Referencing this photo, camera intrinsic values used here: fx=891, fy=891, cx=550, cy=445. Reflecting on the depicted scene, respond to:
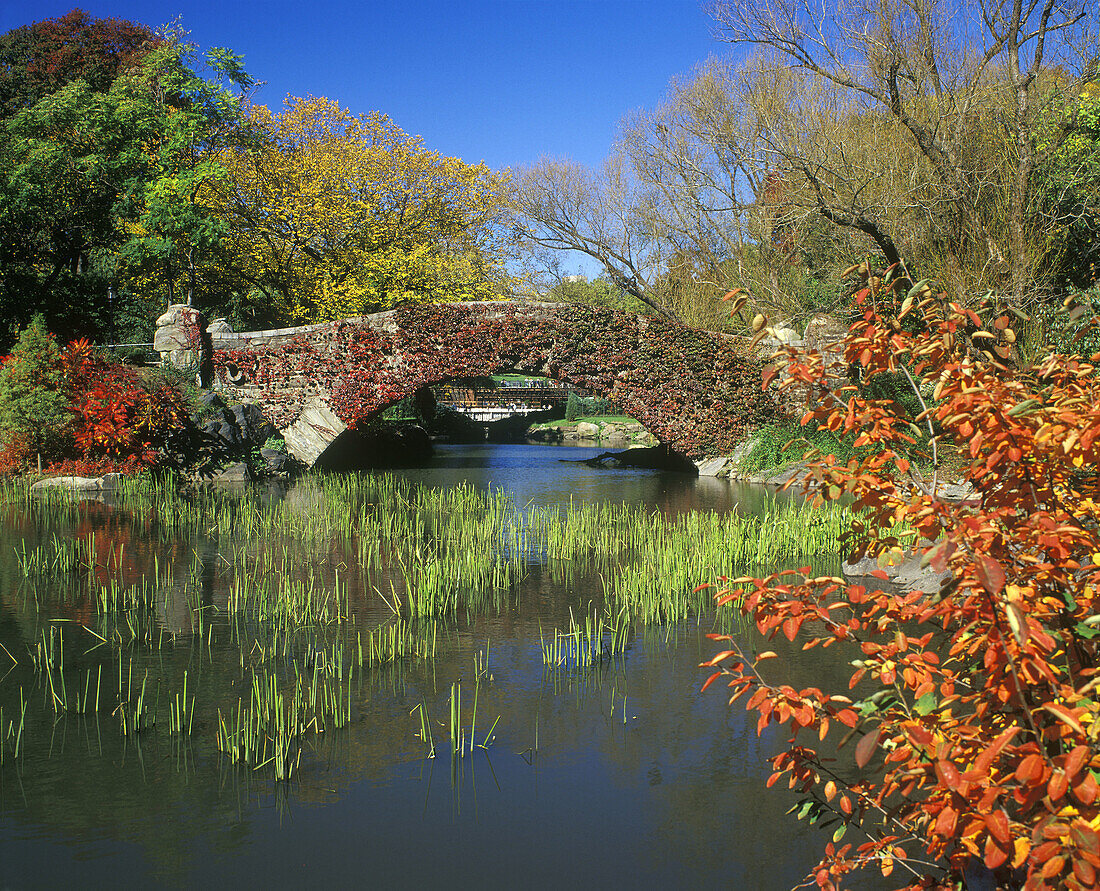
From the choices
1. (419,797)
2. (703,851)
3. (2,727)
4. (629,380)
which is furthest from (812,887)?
(629,380)

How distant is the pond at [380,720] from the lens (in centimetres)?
360

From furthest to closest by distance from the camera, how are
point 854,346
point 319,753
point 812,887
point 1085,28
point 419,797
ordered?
point 1085,28 → point 319,753 → point 419,797 → point 812,887 → point 854,346

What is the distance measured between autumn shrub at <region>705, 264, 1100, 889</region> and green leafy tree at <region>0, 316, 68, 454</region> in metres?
14.4

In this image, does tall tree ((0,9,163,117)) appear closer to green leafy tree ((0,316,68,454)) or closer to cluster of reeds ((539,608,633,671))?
green leafy tree ((0,316,68,454))

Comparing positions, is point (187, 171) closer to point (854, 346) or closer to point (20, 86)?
point (20, 86)

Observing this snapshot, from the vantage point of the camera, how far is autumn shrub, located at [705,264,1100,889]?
6.28 ft

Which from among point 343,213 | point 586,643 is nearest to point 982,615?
point 586,643

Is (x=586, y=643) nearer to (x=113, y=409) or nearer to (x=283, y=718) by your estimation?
(x=283, y=718)

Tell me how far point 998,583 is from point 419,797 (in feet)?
9.81

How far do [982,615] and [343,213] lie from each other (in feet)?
81.3

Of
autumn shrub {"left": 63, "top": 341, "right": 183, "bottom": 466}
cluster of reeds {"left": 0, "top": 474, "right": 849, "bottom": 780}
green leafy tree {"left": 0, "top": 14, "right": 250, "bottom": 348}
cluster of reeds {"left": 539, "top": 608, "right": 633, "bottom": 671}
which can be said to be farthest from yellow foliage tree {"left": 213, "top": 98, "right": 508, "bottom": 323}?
cluster of reeds {"left": 539, "top": 608, "right": 633, "bottom": 671}

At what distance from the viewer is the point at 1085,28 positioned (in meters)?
15.0

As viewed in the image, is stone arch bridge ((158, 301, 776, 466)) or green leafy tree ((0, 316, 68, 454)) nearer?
green leafy tree ((0, 316, 68, 454))

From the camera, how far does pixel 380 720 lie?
490cm
